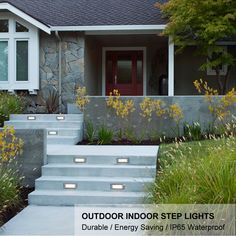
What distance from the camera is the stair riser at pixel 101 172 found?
7574 millimetres

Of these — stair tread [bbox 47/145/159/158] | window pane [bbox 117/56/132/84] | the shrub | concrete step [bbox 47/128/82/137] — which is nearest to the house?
window pane [bbox 117/56/132/84]

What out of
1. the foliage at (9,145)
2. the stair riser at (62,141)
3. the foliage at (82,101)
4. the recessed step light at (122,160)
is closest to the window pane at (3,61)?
the foliage at (82,101)

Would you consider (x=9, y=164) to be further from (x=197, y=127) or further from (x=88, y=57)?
(x=88, y=57)

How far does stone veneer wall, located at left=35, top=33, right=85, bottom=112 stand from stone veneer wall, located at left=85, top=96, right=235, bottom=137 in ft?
8.83

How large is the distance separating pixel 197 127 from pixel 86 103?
2.98 m

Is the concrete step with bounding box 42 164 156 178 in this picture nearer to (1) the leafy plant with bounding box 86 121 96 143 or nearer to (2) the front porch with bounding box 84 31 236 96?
(1) the leafy plant with bounding box 86 121 96 143

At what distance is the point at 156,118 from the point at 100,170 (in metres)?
4.05

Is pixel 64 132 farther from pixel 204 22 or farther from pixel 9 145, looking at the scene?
pixel 204 22

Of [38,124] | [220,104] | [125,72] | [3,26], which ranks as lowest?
[38,124]

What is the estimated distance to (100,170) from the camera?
25.3ft

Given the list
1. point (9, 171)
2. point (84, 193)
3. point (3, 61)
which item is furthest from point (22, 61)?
point (84, 193)

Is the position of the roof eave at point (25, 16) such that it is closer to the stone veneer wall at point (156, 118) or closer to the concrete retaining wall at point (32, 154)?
the stone veneer wall at point (156, 118)

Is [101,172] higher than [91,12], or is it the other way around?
[91,12]

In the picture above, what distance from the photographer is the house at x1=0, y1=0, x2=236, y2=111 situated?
13.9 metres
